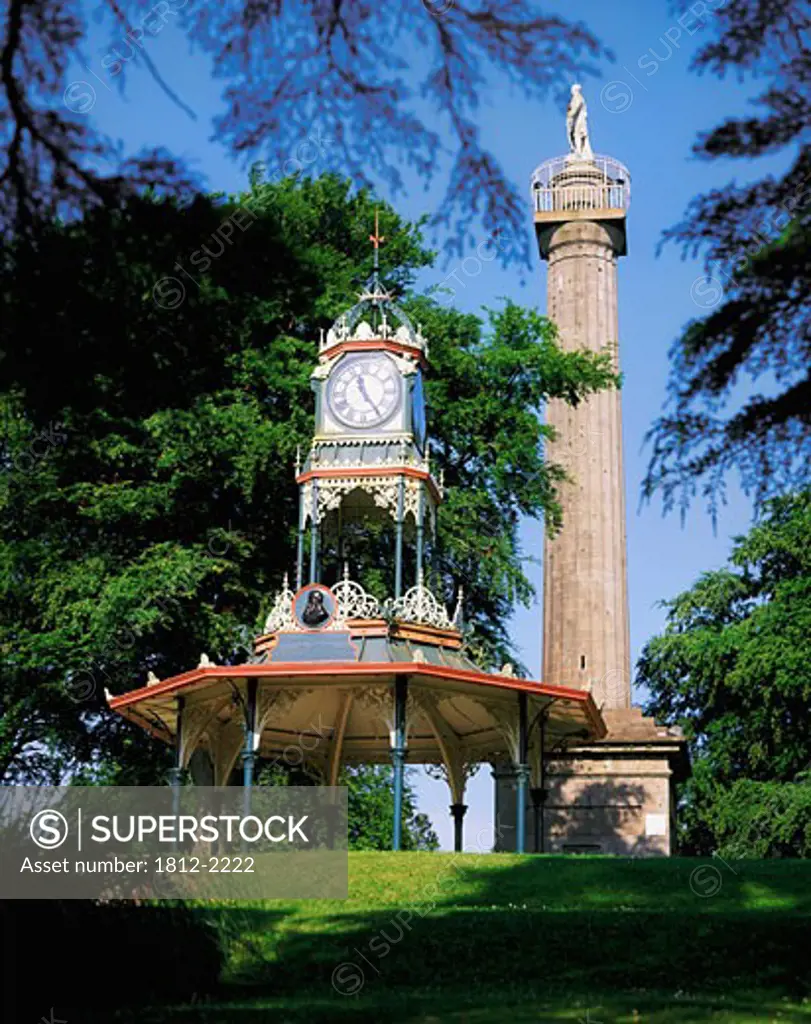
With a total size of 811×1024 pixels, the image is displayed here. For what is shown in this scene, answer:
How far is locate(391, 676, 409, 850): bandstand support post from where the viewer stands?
2488cm

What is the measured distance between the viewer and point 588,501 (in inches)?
1569

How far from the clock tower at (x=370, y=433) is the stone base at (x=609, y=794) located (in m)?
8.38

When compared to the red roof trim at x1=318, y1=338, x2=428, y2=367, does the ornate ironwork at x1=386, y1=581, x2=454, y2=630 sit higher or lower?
lower

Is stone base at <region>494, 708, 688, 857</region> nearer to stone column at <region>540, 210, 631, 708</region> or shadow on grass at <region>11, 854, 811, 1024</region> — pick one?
stone column at <region>540, 210, 631, 708</region>

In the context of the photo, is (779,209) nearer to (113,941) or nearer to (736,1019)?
(736,1019)

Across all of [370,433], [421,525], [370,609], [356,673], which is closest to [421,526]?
[421,525]

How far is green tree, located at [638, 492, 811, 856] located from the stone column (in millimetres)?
5356

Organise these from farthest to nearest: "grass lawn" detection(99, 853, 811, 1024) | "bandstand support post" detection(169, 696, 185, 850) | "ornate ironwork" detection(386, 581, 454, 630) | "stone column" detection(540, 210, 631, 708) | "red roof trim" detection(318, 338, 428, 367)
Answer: "stone column" detection(540, 210, 631, 708) → "red roof trim" detection(318, 338, 428, 367) → "ornate ironwork" detection(386, 581, 454, 630) → "bandstand support post" detection(169, 696, 185, 850) → "grass lawn" detection(99, 853, 811, 1024)

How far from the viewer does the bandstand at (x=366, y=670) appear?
84.3ft

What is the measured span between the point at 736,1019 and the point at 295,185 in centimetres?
2826

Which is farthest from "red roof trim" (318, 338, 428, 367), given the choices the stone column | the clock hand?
the stone column

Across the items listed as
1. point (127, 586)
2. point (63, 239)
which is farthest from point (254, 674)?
point (63, 239)

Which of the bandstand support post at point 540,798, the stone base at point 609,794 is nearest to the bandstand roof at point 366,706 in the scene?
the bandstand support post at point 540,798

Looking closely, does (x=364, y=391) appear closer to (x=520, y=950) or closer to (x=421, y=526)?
(x=421, y=526)
